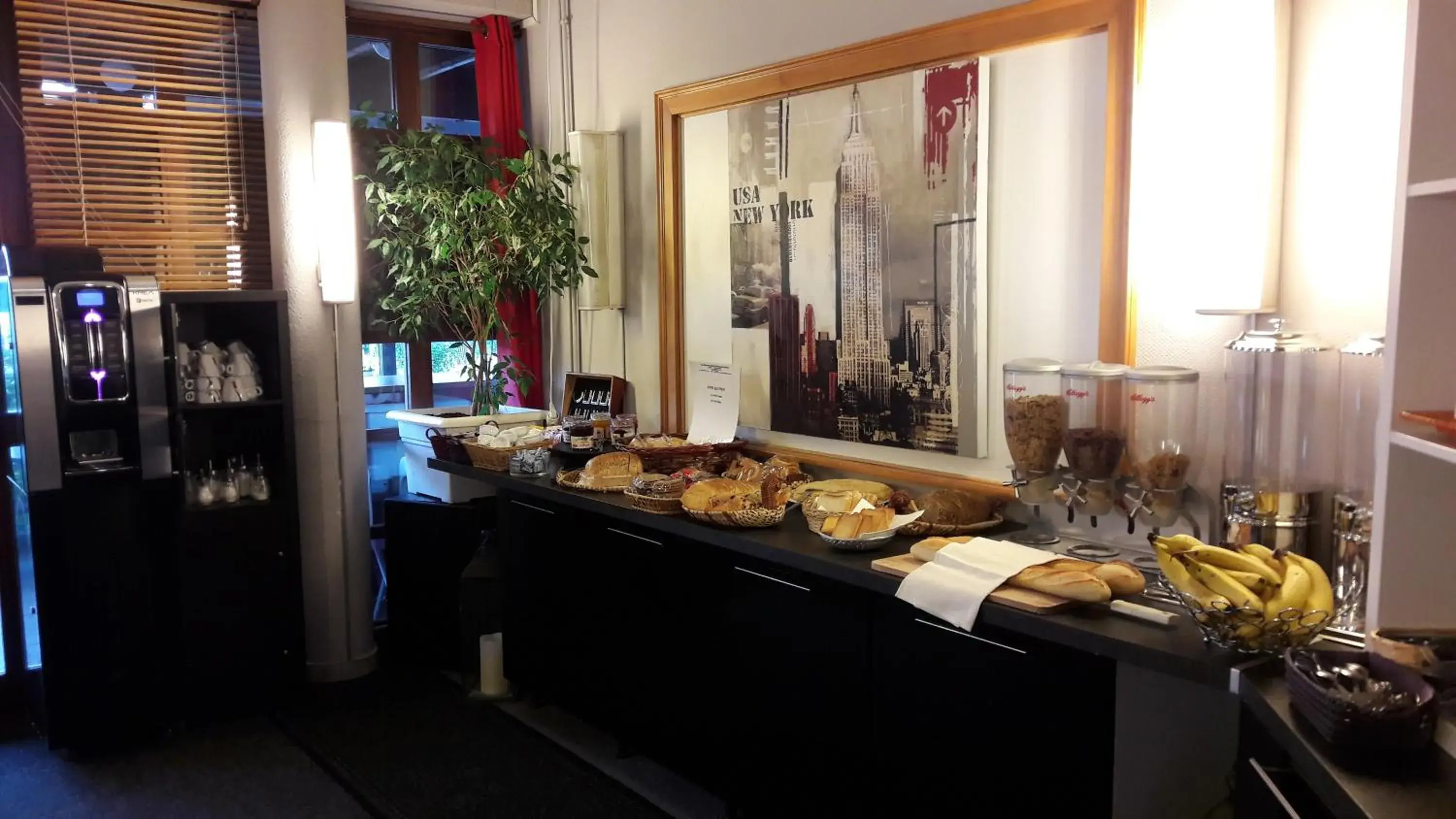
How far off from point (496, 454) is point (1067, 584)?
219 cm

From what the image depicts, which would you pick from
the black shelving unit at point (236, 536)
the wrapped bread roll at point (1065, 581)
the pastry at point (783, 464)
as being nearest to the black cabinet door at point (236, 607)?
the black shelving unit at point (236, 536)

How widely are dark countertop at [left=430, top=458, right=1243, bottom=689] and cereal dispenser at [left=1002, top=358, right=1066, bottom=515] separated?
13.1 inches

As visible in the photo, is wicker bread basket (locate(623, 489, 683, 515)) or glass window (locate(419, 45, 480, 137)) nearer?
wicker bread basket (locate(623, 489, 683, 515))

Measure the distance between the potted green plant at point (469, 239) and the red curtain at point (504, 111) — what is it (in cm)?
21

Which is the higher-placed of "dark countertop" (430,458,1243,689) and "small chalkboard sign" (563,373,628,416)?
"small chalkboard sign" (563,373,628,416)

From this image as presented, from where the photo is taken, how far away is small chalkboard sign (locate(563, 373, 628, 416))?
165 inches

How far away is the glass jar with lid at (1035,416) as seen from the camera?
241 centimetres

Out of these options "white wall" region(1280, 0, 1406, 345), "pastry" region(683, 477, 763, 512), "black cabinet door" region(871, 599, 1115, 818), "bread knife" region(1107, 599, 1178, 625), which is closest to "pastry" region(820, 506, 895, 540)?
"black cabinet door" region(871, 599, 1115, 818)

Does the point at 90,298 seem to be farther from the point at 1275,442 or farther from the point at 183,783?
the point at 1275,442

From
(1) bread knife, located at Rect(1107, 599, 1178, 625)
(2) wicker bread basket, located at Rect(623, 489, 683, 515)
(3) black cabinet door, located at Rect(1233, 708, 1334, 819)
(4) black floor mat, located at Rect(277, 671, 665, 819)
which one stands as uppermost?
(2) wicker bread basket, located at Rect(623, 489, 683, 515)

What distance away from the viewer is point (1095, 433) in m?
2.31

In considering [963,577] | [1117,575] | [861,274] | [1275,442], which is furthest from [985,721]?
[861,274]

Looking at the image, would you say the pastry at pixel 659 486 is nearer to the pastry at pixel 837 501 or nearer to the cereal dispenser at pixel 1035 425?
the pastry at pixel 837 501

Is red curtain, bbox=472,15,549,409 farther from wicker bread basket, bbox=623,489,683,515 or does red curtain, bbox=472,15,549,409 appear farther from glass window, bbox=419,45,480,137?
wicker bread basket, bbox=623,489,683,515
